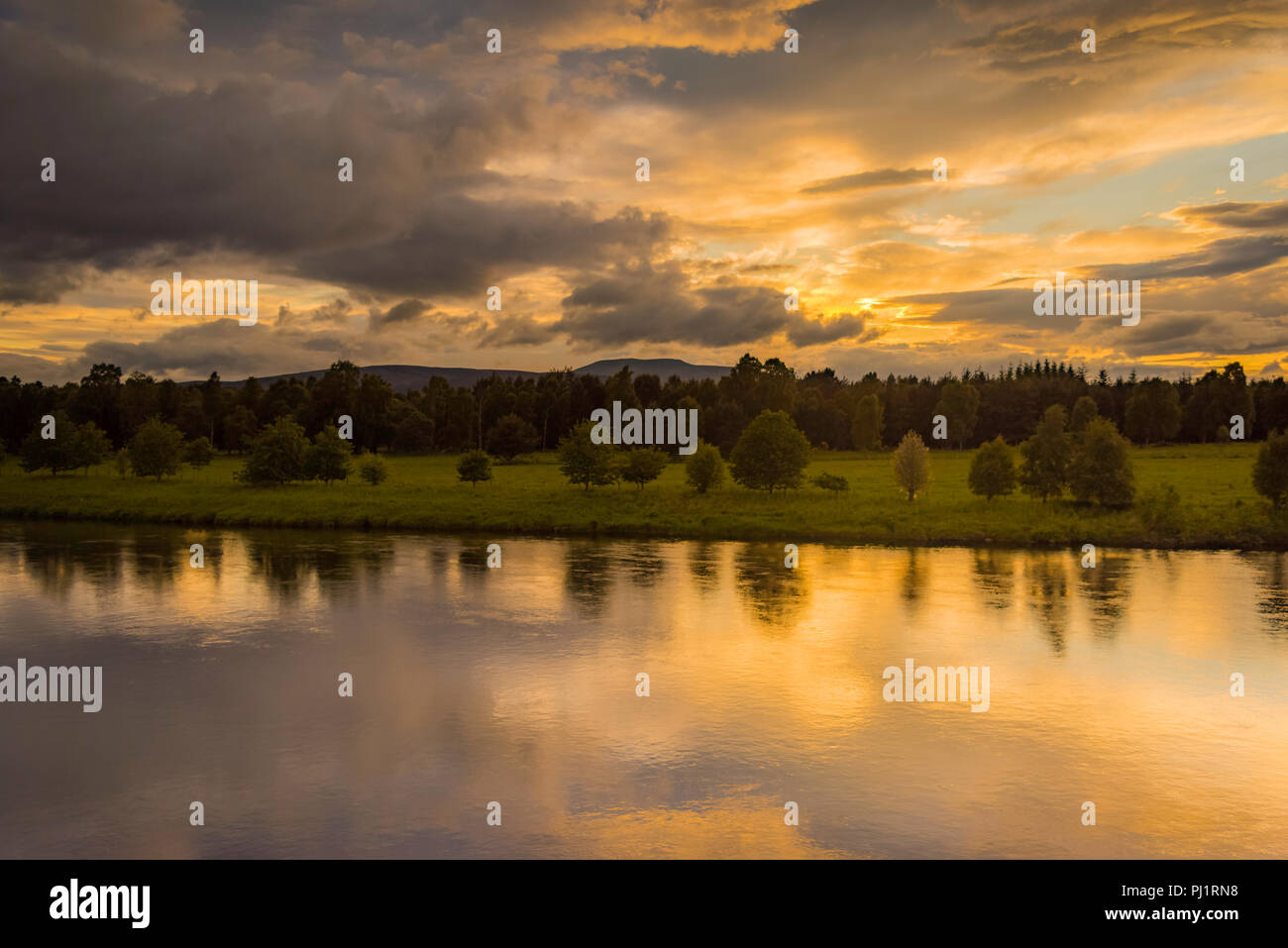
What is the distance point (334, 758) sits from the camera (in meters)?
16.4

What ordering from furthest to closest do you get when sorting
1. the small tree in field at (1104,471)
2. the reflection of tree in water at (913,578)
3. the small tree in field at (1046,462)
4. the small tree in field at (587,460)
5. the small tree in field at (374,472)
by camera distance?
the small tree in field at (374,472)
the small tree in field at (587,460)
the small tree in field at (1046,462)
the small tree in field at (1104,471)
the reflection of tree in water at (913,578)

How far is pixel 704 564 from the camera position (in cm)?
4147

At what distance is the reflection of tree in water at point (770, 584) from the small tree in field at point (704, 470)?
16256 millimetres

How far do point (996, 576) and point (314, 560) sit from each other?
102ft

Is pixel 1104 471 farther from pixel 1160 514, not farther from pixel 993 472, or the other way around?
pixel 993 472

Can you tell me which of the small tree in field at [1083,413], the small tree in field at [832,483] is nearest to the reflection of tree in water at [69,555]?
the small tree in field at [832,483]

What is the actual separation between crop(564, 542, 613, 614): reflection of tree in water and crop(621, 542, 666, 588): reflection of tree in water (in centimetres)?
96

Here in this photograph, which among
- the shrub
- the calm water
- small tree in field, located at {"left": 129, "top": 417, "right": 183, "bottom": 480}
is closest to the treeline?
small tree in field, located at {"left": 129, "top": 417, "right": 183, "bottom": 480}

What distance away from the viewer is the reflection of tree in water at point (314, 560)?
118 feet
